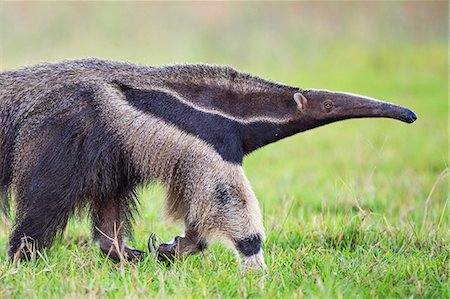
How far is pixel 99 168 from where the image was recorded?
196 inches

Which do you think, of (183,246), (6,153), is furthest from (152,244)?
(6,153)

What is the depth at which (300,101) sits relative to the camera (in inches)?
207

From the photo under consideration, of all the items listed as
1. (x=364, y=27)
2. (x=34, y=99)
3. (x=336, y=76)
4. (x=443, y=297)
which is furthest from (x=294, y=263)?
(x=364, y=27)

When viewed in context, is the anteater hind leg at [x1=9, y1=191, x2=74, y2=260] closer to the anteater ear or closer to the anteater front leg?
the anteater front leg

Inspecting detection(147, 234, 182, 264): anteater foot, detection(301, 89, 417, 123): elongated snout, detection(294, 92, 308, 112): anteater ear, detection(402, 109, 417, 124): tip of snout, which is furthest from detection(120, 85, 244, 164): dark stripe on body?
detection(402, 109, 417, 124): tip of snout

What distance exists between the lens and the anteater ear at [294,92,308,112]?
5.23 meters

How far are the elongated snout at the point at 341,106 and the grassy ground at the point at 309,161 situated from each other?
2.34ft

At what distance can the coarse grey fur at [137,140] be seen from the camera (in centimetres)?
489

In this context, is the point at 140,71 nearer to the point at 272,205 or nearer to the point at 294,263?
the point at 294,263

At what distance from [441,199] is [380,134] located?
14.9 feet

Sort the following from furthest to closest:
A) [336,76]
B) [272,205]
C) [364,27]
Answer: [364,27] → [336,76] → [272,205]

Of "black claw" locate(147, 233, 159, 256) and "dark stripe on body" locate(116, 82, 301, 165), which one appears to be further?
"black claw" locate(147, 233, 159, 256)

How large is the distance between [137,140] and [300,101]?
119 cm

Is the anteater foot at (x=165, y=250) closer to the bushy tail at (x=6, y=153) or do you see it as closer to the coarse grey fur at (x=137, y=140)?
the coarse grey fur at (x=137, y=140)
